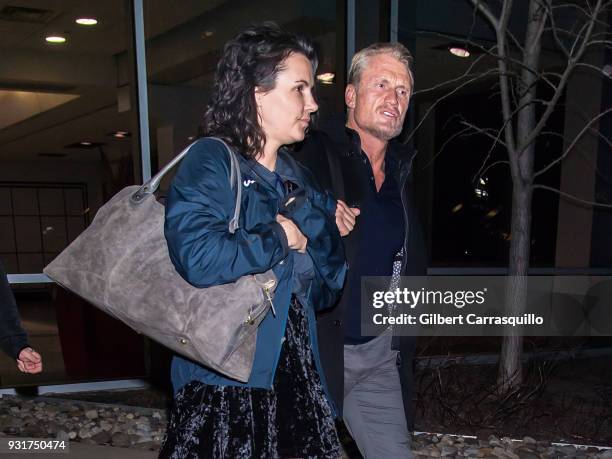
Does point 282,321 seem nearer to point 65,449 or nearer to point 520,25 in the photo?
point 65,449

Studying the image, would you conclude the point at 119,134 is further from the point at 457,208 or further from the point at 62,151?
the point at 457,208

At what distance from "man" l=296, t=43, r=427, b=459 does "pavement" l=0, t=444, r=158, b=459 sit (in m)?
2.04

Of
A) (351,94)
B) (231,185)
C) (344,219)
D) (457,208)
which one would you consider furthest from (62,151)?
(231,185)

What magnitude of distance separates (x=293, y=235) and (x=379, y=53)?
0.92 m

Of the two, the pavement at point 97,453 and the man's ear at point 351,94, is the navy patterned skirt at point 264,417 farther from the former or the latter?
the pavement at point 97,453

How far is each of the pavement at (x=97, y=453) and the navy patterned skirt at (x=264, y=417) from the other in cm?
251

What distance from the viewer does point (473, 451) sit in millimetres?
3729

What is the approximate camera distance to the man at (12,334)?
2.20 m

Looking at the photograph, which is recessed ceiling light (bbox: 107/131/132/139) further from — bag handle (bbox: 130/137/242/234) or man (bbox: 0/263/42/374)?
bag handle (bbox: 130/137/242/234)

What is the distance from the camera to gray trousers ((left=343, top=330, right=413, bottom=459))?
A: 2.02m

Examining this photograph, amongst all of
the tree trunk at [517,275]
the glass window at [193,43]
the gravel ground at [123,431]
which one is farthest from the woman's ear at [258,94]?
the glass window at [193,43]

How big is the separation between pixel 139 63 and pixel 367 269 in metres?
3.64

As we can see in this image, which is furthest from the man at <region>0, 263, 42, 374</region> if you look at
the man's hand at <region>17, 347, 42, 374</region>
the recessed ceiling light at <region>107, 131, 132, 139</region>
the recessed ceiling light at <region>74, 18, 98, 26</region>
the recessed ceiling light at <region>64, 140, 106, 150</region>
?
the recessed ceiling light at <region>64, 140, 106, 150</region>

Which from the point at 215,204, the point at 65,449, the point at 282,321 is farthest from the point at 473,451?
the point at 215,204
